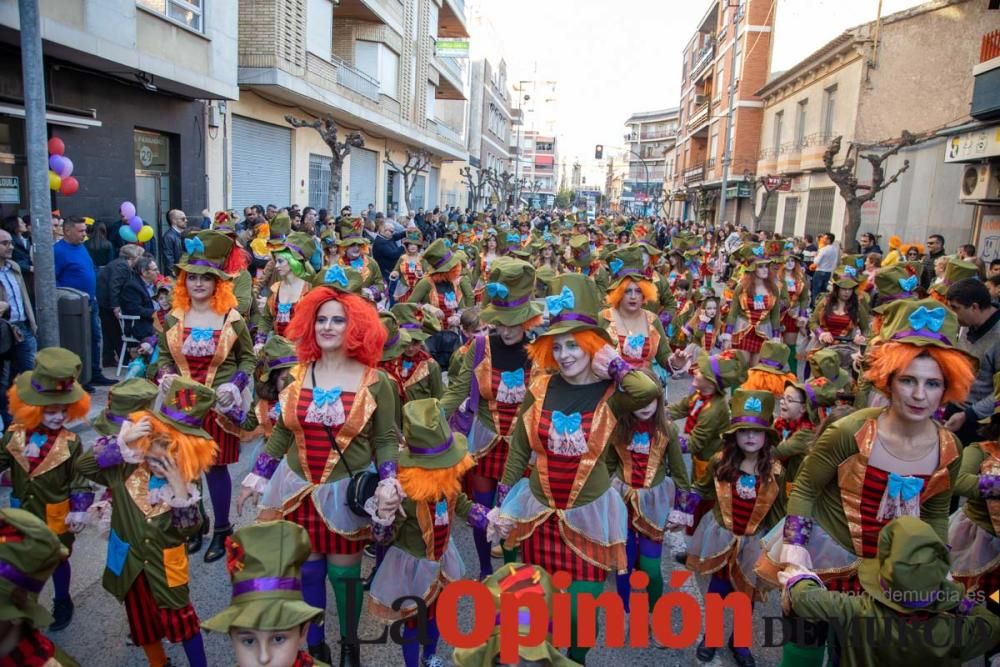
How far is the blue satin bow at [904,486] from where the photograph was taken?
11.0 ft

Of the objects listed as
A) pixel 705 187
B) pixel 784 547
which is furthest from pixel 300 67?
pixel 705 187

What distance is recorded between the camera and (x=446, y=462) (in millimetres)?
3729

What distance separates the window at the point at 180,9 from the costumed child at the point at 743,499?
513 inches

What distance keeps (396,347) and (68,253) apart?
566 cm

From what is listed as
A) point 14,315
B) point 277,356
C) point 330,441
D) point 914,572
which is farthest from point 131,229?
point 914,572

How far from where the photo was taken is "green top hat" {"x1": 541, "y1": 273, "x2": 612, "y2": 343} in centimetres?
375

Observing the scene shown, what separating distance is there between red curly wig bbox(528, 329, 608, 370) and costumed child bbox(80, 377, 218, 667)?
5.86ft

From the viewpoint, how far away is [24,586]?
256cm

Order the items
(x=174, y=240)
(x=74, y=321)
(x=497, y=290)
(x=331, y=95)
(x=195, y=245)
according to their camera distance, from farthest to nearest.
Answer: (x=331, y=95)
(x=174, y=240)
(x=74, y=321)
(x=195, y=245)
(x=497, y=290)

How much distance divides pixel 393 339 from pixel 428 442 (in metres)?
2.06

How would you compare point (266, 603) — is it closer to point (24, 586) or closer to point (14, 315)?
point (24, 586)

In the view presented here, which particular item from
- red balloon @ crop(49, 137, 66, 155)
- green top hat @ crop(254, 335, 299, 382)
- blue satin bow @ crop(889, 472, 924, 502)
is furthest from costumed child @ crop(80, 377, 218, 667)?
red balloon @ crop(49, 137, 66, 155)

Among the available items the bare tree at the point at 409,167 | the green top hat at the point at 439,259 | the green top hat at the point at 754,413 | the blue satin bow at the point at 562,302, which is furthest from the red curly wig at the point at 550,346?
the bare tree at the point at 409,167

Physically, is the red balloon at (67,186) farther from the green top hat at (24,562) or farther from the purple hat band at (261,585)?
the purple hat band at (261,585)
